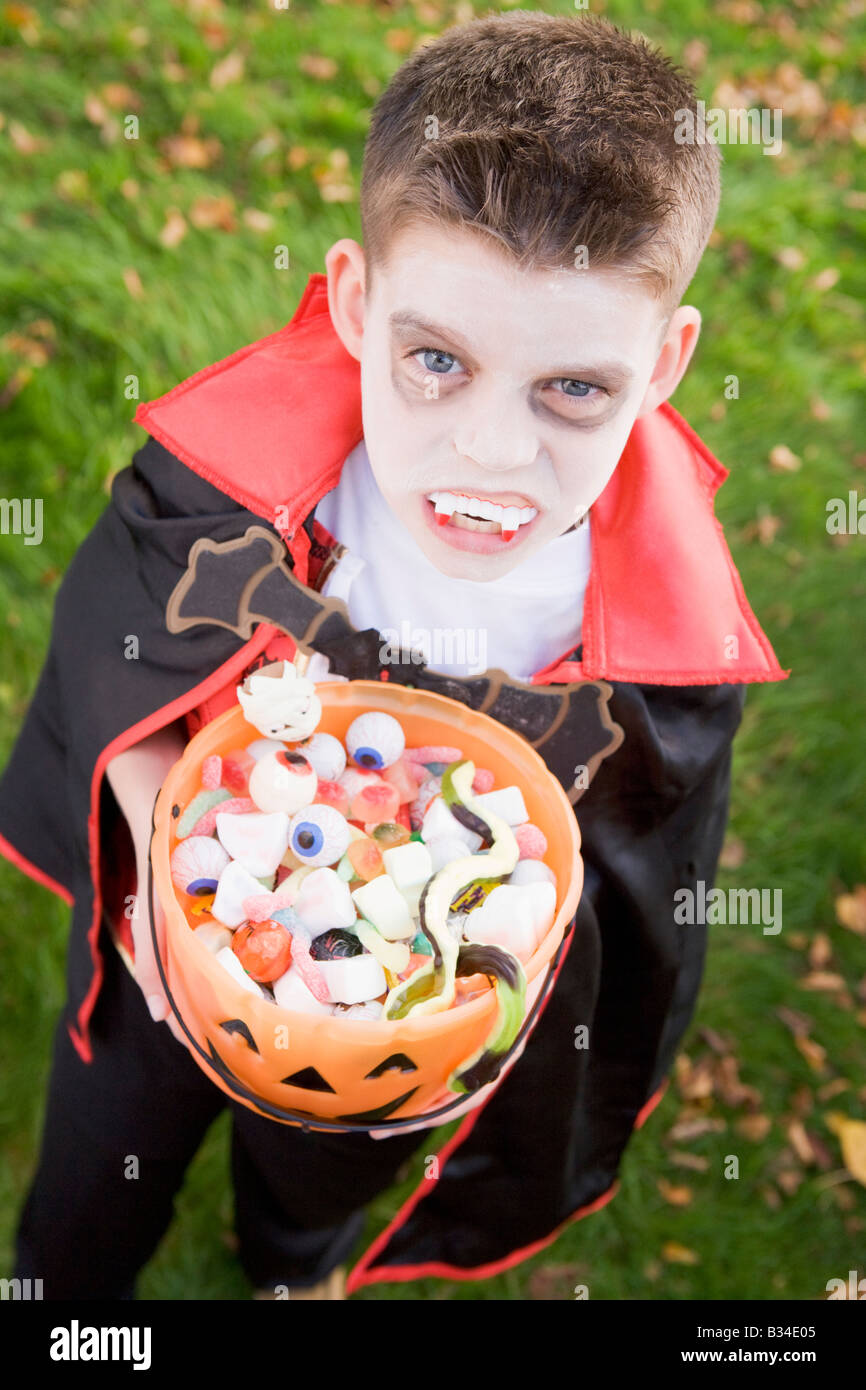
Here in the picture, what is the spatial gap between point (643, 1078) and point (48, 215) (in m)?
2.61

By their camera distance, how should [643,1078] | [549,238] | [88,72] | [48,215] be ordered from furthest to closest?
[88,72], [48,215], [643,1078], [549,238]

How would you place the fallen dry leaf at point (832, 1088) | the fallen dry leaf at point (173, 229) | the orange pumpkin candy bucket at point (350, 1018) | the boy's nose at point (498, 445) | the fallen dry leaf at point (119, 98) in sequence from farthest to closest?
1. the fallen dry leaf at point (119, 98)
2. the fallen dry leaf at point (173, 229)
3. the fallen dry leaf at point (832, 1088)
4. the boy's nose at point (498, 445)
5. the orange pumpkin candy bucket at point (350, 1018)

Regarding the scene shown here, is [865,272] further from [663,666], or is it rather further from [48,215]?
[663,666]

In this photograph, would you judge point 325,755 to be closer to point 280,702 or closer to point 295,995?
point 280,702

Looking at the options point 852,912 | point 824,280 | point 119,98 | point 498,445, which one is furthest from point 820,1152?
point 119,98

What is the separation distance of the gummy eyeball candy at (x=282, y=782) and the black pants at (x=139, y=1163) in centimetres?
51

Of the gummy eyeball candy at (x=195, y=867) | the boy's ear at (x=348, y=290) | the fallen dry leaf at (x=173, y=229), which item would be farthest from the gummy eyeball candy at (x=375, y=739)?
the fallen dry leaf at (x=173, y=229)

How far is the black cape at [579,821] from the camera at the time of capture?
148cm

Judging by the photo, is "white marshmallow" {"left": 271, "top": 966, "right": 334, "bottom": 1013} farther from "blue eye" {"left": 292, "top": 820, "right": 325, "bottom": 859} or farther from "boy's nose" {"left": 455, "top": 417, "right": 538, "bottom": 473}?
"boy's nose" {"left": 455, "top": 417, "right": 538, "bottom": 473}

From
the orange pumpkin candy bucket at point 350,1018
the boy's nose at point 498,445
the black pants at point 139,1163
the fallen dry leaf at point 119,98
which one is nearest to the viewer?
the orange pumpkin candy bucket at point 350,1018

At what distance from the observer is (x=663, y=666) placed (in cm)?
147

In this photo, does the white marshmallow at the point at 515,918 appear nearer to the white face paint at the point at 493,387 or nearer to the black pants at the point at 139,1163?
the white face paint at the point at 493,387
